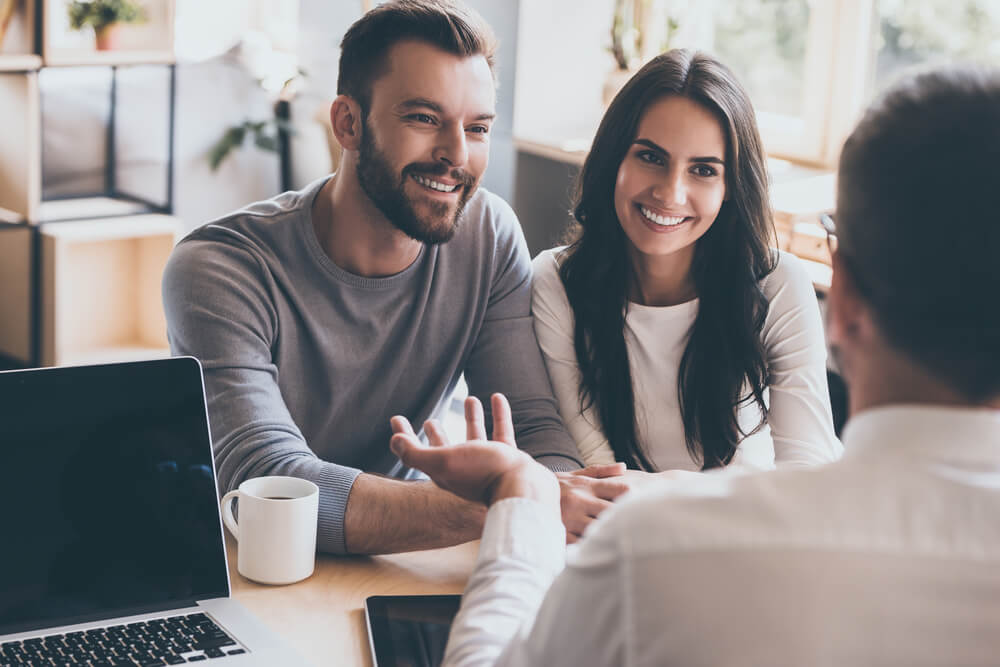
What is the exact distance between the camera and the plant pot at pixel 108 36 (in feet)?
12.0

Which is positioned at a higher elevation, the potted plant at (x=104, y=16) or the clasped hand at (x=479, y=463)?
the potted plant at (x=104, y=16)

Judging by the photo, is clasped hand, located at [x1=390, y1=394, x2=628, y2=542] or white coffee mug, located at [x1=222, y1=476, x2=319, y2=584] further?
white coffee mug, located at [x1=222, y1=476, x2=319, y2=584]

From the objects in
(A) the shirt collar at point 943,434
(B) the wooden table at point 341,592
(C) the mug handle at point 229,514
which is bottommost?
(B) the wooden table at point 341,592

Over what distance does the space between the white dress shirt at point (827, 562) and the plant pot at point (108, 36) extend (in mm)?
3440

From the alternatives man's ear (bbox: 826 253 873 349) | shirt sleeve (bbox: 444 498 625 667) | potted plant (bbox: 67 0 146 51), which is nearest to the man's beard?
shirt sleeve (bbox: 444 498 625 667)

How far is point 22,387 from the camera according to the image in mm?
1105

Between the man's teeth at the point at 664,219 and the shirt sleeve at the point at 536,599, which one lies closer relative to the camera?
the shirt sleeve at the point at 536,599

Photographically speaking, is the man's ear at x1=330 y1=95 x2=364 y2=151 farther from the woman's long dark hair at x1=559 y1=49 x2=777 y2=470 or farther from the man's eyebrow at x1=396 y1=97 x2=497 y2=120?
the woman's long dark hair at x1=559 y1=49 x2=777 y2=470

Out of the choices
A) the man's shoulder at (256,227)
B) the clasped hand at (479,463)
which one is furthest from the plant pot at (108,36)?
the clasped hand at (479,463)

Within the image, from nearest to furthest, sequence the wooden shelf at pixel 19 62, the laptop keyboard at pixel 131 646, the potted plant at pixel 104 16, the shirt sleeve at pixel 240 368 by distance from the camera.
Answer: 1. the laptop keyboard at pixel 131 646
2. the shirt sleeve at pixel 240 368
3. the wooden shelf at pixel 19 62
4. the potted plant at pixel 104 16

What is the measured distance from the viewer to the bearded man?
1.58 m

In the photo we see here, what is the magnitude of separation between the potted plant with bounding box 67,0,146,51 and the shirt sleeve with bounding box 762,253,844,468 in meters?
2.68

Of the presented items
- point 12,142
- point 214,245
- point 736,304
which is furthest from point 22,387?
point 12,142

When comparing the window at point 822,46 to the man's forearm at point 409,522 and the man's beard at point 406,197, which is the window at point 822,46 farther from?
the man's forearm at point 409,522
